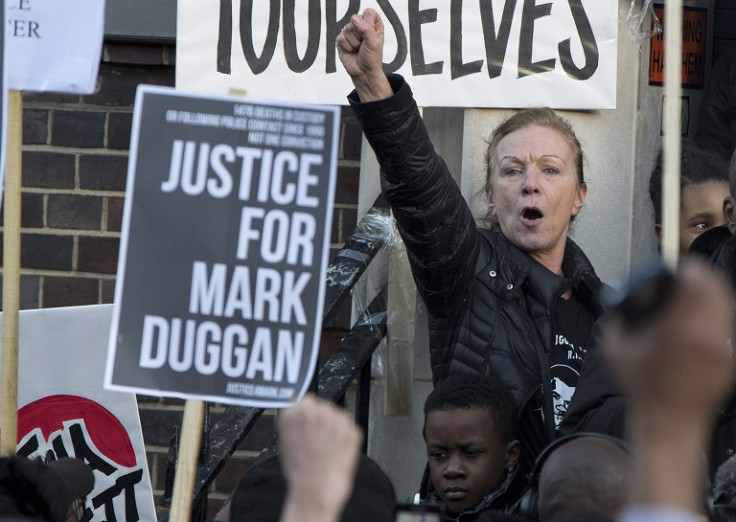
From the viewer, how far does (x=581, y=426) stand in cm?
300

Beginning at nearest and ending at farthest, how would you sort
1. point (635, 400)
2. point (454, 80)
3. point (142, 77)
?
point (635, 400)
point (454, 80)
point (142, 77)

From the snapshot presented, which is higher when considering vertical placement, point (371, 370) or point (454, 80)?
Answer: point (454, 80)

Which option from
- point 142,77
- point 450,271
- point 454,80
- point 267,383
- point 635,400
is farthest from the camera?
point 142,77

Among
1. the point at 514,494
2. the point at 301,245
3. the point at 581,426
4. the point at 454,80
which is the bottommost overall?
the point at 514,494

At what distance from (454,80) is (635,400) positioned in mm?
3200

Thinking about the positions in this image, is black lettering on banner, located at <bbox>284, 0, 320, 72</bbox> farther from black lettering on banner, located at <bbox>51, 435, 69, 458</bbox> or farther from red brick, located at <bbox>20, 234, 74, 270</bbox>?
black lettering on banner, located at <bbox>51, 435, 69, 458</bbox>

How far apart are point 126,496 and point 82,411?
0.26 meters

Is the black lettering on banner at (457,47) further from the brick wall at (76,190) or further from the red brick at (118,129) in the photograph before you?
the red brick at (118,129)

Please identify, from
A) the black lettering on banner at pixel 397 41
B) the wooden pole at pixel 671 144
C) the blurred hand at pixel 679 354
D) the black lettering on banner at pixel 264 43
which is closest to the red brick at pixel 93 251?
the black lettering on banner at pixel 264 43

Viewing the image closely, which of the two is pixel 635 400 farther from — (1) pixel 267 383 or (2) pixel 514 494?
(2) pixel 514 494

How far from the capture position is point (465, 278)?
3.68 meters

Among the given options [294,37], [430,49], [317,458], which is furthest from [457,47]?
[317,458]

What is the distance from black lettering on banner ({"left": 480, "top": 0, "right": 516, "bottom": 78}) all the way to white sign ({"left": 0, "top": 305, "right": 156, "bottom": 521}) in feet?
5.07

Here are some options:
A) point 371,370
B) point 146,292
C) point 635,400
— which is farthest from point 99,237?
point 635,400
